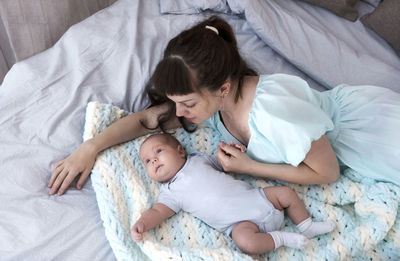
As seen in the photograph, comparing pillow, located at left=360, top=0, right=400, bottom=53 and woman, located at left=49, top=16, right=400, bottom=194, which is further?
pillow, located at left=360, top=0, right=400, bottom=53

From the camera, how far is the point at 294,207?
3.73 ft

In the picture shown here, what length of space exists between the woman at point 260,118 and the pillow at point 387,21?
39 cm

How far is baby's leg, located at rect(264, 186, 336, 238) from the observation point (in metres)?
1.10

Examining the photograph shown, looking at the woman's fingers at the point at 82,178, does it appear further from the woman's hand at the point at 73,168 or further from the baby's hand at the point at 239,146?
the baby's hand at the point at 239,146

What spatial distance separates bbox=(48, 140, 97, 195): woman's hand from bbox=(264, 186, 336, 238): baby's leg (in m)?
0.51

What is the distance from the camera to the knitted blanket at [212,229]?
3.30 ft

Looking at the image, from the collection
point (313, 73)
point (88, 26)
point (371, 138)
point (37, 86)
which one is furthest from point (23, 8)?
point (371, 138)

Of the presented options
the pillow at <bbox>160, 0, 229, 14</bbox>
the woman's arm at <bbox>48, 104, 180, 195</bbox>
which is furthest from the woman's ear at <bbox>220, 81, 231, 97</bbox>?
the pillow at <bbox>160, 0, 229, 14</bbox>

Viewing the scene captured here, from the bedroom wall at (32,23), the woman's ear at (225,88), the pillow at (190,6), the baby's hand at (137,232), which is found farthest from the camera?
the pillow at (190,6)

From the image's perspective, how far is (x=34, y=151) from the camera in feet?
3.79

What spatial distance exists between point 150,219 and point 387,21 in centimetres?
118

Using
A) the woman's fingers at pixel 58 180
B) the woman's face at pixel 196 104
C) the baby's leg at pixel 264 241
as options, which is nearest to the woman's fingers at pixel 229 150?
the woman's face at pixel 196 104

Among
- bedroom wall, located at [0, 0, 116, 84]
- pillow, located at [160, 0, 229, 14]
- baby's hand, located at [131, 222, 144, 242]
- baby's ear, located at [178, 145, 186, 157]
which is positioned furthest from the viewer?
pillow, located at [160, 0, 229, 14]

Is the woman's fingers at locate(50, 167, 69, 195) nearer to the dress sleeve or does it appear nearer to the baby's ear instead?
the baby's ear
